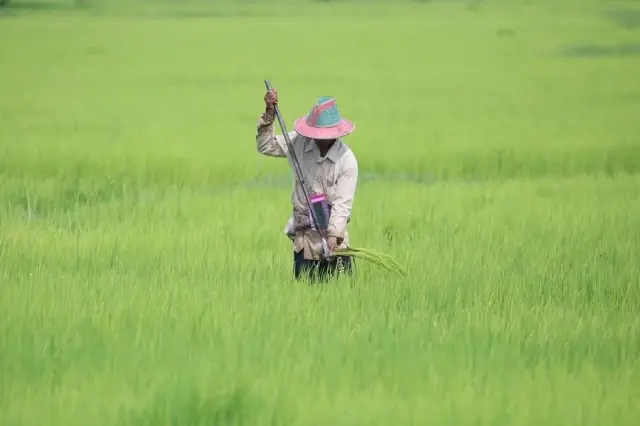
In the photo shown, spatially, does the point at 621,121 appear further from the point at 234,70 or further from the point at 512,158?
the point at 234,70

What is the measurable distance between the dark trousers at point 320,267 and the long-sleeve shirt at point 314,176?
0.06 meters

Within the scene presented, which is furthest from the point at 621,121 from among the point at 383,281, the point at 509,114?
the point at 383,281

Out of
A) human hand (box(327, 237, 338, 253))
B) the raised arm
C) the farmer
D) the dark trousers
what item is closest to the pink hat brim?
the farmer

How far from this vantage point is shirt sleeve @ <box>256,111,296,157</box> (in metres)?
4.69

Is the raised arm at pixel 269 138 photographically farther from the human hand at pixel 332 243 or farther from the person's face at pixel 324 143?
the human hand at pixel 332 243

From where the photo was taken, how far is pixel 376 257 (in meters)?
4.78

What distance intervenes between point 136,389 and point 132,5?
29215 mm

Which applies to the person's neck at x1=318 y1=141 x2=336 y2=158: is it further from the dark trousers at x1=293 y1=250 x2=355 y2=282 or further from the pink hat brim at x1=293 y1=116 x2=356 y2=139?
the dark trousers at x1=293 y1=250 x2=355 y2=282

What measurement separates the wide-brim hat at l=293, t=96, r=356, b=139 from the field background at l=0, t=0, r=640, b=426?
62 centimetres

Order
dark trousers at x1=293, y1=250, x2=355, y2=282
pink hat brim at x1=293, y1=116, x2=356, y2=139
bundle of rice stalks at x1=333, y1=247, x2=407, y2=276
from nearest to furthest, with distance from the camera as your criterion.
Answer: pink hat brim at x1=293, y1=116, x2=356, y2=139
bundle of rice stalks at x1=333, y1=247, x2=407, y2=276
dark trousers at x1=293, y1=250, x2=355, y2=282

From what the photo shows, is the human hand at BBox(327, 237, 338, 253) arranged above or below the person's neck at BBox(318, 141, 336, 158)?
below

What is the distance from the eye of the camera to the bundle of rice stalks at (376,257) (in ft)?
15.3

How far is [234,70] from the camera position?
55.2 ft

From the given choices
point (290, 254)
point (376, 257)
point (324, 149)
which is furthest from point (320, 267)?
point (290, 254)
